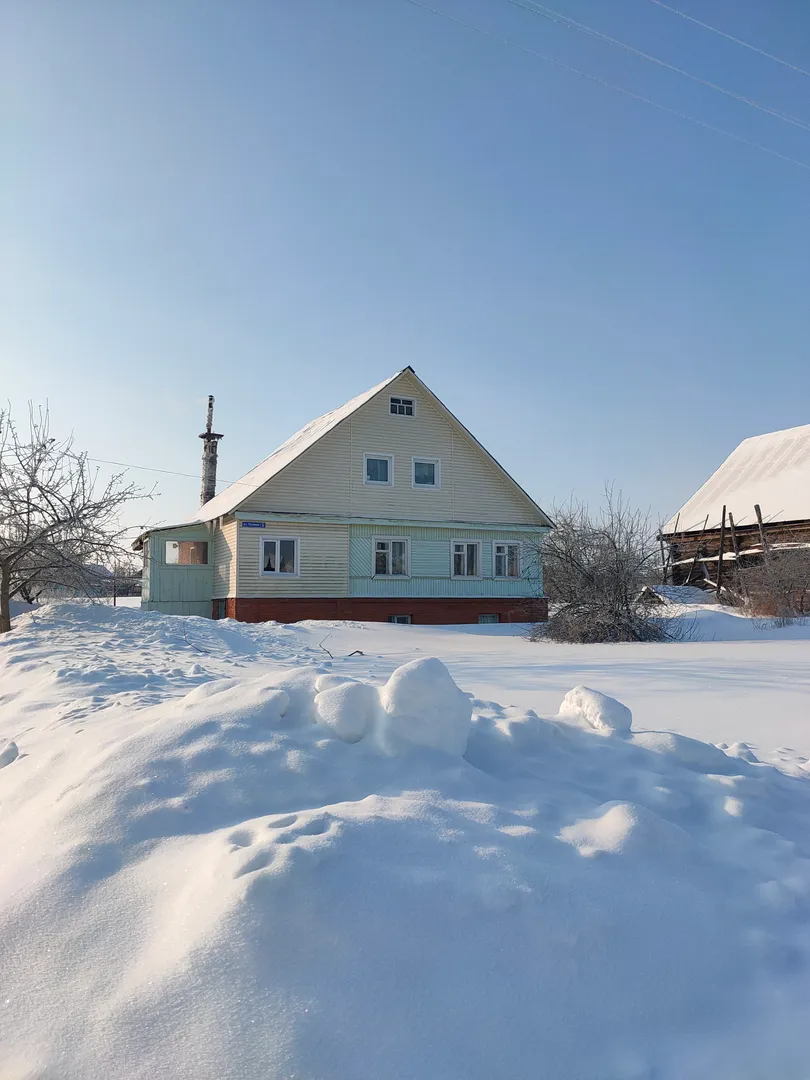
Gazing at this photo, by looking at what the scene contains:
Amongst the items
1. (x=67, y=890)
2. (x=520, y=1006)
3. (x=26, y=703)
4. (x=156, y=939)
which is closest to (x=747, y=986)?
(x=520, y=1006)

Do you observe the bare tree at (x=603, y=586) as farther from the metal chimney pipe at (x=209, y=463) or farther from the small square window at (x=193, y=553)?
the metal chimney pipe at (x=209, y=463)

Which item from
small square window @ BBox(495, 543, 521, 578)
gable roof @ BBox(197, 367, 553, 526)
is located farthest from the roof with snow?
small square window @ BBox(495, 543, 521, 578)

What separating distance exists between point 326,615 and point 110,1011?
750 inches

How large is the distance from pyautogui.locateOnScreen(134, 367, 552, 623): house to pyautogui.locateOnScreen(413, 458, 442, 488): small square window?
4 cm

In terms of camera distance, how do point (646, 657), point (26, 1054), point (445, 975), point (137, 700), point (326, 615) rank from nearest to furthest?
point (26, 1054), point (445, 975), point (137, 700), point (646, 657), point (326, 615)

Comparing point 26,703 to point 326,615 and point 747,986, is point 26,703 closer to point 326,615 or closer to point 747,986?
point 747,986

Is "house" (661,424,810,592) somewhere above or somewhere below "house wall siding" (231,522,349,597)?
above

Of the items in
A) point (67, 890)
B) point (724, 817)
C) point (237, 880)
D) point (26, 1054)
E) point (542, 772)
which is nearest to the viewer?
point (26, 1054)

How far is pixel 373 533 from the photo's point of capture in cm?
2217

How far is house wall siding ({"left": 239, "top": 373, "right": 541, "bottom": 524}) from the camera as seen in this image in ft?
69.7

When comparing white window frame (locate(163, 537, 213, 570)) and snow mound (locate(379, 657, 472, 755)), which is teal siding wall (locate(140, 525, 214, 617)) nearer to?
white window frame (locate(163, 537, 213, 570))

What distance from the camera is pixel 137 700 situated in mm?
5988

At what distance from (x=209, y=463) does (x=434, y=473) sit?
57.5 ft

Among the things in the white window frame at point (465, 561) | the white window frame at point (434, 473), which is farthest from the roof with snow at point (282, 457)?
the white window frame at point (465, 561)
